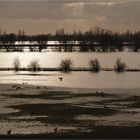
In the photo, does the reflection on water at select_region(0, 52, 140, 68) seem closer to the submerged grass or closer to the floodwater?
the floodwater

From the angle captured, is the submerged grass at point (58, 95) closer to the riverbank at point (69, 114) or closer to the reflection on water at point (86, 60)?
the riverbank at point (69, 114)

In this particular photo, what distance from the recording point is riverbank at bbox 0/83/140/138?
25.5 metres

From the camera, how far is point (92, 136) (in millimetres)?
24406

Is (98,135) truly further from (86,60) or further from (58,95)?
(86,60)

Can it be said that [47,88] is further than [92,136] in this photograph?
Yes

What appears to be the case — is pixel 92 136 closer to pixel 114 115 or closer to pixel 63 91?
pixel 114 115

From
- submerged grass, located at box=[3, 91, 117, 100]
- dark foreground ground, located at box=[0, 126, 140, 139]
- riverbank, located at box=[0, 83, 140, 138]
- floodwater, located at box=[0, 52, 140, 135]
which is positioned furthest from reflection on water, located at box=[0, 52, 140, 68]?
dark foreground ground, located at box=[0, 126, 140, 139]

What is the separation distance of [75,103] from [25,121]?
29.8 ft

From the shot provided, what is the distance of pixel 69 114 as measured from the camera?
105 feet

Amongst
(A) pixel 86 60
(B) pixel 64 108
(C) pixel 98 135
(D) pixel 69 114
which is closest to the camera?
(C) pixel 98 135

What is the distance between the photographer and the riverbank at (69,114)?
25453 mm

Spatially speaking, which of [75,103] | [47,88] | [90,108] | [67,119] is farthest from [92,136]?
[47,88]

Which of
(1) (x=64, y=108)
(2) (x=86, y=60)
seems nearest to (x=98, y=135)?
(1) (x=64, y=108)

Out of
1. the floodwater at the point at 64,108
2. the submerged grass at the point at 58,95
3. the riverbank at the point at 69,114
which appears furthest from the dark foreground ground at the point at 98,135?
the submerged grass at the point at 58,95
